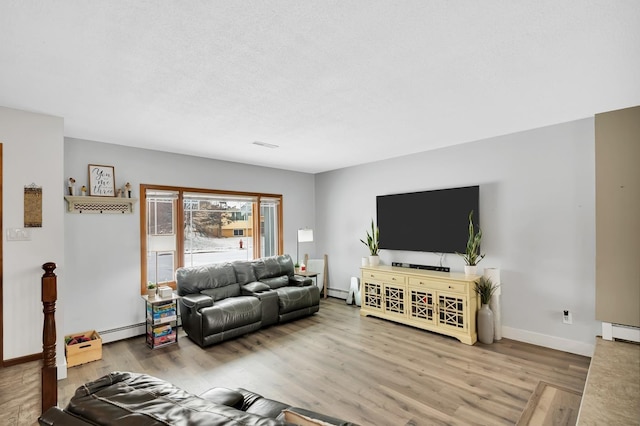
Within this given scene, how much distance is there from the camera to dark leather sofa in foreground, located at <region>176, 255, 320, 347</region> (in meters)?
3.81

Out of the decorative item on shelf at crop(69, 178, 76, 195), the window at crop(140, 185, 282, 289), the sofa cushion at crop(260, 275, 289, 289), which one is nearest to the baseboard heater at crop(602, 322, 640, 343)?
the sofa cushion at crop(260, 275, 289, 289)

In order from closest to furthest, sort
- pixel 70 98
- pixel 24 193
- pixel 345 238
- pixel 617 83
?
pixel 617 83
pixel 70 98
pixel 24 193
pixel 345 238

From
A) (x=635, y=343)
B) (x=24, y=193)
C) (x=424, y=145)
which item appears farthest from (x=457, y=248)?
(x=24, y=193)

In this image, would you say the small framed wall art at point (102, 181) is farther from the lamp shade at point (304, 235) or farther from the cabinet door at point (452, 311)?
the cabinet door at point (452, 311)

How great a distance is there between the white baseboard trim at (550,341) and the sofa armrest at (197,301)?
382 centimetres

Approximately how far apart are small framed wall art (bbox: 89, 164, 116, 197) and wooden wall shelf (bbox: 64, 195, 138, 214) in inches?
3.7

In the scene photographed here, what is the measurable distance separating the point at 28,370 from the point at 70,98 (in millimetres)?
2401

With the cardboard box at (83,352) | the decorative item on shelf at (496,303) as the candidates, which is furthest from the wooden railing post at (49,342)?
the decorative item on shelf at (496,303)

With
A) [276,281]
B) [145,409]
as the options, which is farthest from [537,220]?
[145,409]

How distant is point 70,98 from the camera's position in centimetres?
261

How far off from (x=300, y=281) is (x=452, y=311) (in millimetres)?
2410

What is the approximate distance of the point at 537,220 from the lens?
366cm

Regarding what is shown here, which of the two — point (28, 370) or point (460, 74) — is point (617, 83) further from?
point (28, 370)

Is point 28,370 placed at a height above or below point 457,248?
below
